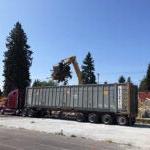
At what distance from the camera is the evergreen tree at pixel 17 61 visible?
53469mm

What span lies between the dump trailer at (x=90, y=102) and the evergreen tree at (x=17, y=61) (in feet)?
60.0

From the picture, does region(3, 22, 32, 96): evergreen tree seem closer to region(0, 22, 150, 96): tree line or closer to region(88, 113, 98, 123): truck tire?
region(0, 22, 150, 96): tree line

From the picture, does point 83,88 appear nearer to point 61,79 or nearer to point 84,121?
point 84,121

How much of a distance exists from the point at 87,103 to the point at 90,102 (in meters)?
0.36

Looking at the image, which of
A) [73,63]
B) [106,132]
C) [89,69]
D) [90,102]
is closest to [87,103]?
[90,102]

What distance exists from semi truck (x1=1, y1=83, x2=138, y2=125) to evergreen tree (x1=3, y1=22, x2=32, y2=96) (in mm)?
17738

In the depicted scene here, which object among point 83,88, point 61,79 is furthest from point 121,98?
point 61,79

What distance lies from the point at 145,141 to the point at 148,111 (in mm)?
19356

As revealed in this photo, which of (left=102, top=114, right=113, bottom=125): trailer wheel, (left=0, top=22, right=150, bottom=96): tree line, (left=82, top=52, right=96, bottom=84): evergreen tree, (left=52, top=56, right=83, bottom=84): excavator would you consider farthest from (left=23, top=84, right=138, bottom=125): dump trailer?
(left=82, top=52, right=96, bottom=84): evergreen tree

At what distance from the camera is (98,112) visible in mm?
27594

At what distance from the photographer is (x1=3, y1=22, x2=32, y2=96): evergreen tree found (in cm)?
5347

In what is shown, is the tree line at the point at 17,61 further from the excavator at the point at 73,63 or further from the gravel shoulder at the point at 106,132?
the gravel shoulder at the point at 106,132

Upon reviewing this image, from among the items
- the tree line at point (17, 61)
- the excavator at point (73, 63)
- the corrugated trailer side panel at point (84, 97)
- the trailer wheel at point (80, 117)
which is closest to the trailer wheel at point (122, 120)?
the corrugated trailer side panel at point (84, 97)

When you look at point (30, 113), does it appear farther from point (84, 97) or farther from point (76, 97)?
point (84, 97)
